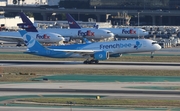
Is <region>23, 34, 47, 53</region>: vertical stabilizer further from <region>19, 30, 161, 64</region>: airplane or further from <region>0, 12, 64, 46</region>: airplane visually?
<region>0, 12, 64, 46</region>: airplane

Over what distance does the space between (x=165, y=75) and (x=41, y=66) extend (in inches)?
602

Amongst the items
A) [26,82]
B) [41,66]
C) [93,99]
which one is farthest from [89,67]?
[93,99]

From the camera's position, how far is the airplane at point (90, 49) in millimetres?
71250

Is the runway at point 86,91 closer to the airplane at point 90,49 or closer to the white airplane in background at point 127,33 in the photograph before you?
the airplane at point 90,49

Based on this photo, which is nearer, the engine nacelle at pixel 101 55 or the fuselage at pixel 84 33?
the engine nacelle at pixel 101 55

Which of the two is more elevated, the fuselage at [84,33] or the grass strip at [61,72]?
the fuselage at [84,33]

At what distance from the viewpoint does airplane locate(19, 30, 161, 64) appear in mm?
71250

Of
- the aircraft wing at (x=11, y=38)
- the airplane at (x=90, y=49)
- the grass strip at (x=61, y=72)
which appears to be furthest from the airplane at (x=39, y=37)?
the grass strip at (x=61, y=72)

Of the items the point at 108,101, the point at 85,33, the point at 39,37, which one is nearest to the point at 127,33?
the point at 85,33

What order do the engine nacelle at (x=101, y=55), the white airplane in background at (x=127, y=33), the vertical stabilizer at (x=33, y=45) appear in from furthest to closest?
the white airplane in background at (x=127, y=33) < the vertical stabilizer at (x=33, y=45) < the engine nacelle at (x=101, y=55)

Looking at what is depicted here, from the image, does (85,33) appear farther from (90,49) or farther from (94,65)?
(94,65)

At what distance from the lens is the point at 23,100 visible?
42.0m

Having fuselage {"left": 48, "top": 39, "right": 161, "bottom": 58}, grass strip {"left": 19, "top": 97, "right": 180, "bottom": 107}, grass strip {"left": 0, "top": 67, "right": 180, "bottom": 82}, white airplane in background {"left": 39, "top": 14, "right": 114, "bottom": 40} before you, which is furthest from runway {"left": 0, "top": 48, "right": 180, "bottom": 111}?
white airplane in background {"left": 39, "top": 14, "right": 114, "bottom": 40}

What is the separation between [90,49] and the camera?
72438 mm
